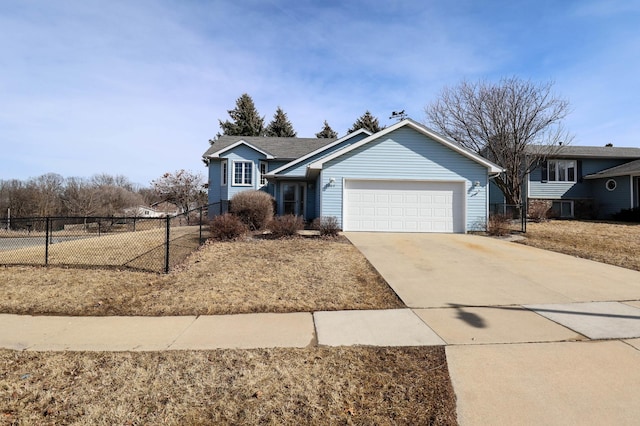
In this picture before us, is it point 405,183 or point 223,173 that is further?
point 223,173

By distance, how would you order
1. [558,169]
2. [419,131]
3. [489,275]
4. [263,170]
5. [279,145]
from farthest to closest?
[279,145], [558,169], [263,170], [419,131], [489,275]

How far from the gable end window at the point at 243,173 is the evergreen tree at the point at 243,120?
2034 cm

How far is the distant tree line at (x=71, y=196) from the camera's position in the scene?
101ft

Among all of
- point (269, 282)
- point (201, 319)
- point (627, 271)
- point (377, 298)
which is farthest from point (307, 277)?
point (627, 271)

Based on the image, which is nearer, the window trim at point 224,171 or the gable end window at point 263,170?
the window trim at point 224,171

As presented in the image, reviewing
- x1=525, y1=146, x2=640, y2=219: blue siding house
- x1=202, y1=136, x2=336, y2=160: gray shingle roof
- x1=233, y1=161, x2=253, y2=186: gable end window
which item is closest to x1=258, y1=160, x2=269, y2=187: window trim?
x1=233, y1=161, x2=253, y2=186: gable end window

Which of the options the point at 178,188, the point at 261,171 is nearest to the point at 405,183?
the point at 261,171

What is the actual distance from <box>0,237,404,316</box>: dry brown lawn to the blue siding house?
20.6m

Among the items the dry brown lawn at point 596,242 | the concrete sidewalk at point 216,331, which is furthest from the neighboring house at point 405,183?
the concrete sidewalk at point 216,331

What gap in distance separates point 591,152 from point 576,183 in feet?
9.22

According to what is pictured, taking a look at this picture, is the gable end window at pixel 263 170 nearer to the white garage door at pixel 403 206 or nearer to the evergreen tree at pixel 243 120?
the white garage door at pixel 403 206

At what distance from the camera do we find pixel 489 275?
758 centimetres

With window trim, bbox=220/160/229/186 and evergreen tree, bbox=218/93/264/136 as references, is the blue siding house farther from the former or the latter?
evergreen tree, bbox=218/93/264/136

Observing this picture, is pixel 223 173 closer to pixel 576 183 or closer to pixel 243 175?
pixel 243 175
